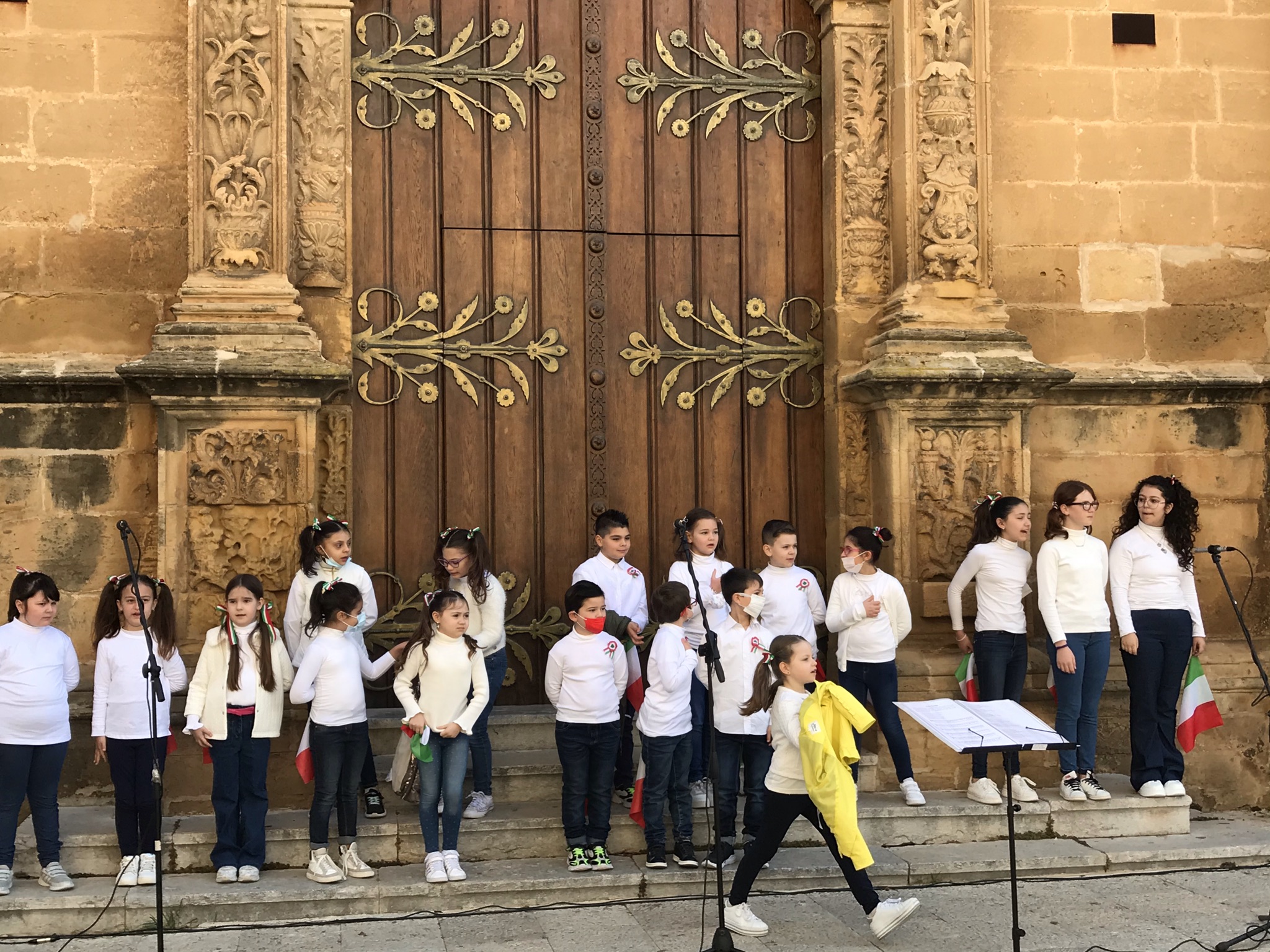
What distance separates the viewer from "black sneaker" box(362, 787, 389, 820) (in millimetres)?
6438

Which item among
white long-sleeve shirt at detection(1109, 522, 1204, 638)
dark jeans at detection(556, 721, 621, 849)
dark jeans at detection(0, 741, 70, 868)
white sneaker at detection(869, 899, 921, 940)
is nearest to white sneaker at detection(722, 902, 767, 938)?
white sneaker at detection(869, 899, 921, 940)

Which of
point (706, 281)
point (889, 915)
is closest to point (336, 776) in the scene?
point (889, 915)

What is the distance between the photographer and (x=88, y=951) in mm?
5426

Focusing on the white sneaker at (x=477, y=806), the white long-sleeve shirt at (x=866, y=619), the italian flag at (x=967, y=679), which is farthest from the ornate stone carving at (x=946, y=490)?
the white sneaker at (x=477, y=806)

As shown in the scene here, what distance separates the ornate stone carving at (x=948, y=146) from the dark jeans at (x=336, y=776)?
3961 mm

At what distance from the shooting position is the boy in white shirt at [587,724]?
6172mm

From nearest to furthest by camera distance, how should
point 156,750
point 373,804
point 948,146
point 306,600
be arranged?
1. point 156,750
2. point 373,804
3. point 306,600
4. point 948,146

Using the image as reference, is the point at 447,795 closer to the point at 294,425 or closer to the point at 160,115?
the point at 294,425

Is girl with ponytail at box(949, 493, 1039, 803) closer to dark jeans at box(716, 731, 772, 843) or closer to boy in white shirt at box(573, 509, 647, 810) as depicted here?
dark jeans at box(716, 731, 772, 843)

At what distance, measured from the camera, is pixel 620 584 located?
689cm

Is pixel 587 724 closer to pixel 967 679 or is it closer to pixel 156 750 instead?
pixel 156 750

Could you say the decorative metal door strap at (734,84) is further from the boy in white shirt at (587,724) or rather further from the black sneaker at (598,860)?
the black sneaker at (598,860)

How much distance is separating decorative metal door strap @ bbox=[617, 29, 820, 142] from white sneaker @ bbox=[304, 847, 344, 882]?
4.33 meters

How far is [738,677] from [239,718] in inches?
85.0
